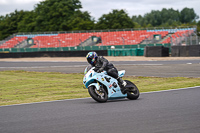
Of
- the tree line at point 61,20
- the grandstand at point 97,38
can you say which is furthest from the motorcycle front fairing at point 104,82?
the tree line at point 61,20

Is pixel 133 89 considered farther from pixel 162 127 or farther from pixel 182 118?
pixel 162 127

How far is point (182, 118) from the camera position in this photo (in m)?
6.17

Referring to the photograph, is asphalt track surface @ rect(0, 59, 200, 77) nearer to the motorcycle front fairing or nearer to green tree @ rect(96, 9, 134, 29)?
the motorcycle front fairing

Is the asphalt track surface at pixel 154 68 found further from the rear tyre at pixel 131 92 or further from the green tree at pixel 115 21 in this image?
the green tree at pixel 115 21

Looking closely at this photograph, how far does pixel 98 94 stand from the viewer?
872cm

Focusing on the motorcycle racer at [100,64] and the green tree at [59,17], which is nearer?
the motorcycle racer at [100,64]

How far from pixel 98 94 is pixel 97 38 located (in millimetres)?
41551

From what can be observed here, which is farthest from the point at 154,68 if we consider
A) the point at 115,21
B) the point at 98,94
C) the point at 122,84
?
the point at 115,21

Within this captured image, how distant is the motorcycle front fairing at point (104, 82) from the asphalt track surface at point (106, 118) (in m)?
0.57

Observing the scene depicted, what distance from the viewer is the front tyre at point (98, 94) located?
8.62m

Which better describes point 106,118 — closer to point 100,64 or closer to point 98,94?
point 98,94

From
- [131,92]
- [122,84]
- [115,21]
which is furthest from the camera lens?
[115,21]

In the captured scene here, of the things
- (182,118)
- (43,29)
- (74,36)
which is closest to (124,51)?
(74,36)

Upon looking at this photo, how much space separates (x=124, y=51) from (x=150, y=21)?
103 m
